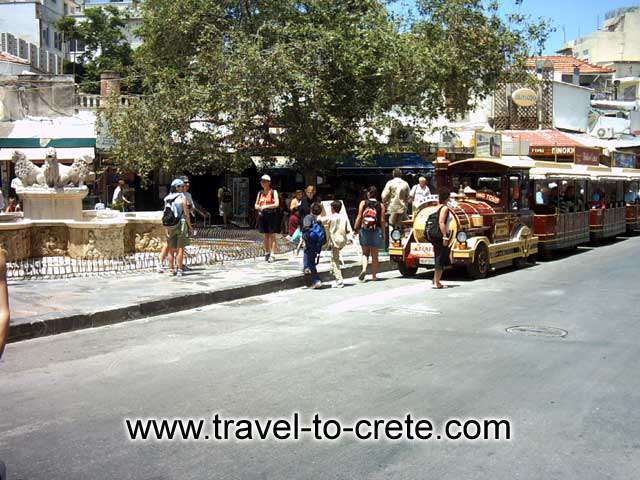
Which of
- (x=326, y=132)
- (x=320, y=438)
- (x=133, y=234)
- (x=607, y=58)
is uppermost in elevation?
(x=607, y=58)

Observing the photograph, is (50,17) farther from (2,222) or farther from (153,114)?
(2,222)

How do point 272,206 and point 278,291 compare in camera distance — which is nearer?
point 278,291

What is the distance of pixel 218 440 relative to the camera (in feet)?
16.8

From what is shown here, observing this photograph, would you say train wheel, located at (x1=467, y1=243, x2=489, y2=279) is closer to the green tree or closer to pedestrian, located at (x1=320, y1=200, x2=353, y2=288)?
pedestrian, located at (x1=320, y1=200, x2=353, y2=288)

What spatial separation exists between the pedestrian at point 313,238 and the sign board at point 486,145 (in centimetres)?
554

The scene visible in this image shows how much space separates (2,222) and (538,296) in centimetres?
1042

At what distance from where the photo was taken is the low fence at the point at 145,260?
42.5ft

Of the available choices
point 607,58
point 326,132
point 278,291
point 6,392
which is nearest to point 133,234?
point 278,291

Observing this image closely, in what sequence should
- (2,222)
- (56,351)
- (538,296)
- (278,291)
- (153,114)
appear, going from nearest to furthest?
(56,351)
(538,296)
(278,291)
(2,222)
(153,114)

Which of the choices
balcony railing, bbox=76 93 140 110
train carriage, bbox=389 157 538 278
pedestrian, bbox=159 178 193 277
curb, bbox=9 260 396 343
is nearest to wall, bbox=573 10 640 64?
balcony railing, bbox=76 93 140 110

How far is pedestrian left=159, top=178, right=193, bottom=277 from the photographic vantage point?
42.6ft

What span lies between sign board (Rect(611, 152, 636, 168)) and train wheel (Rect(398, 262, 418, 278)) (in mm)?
17538

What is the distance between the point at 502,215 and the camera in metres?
15.5

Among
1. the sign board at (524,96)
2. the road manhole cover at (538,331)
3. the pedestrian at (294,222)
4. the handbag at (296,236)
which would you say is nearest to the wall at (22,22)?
the sign board at (524,96)
